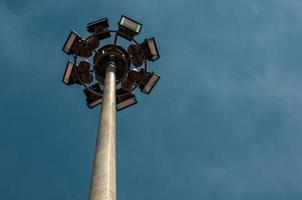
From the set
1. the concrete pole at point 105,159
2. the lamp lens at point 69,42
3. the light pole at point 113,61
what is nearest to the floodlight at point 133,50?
the light pole at point 113,61

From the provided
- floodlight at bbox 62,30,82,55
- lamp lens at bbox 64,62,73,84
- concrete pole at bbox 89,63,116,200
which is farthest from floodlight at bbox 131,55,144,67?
concrete pole at bbox 89,63,116,200

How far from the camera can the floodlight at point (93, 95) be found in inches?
746

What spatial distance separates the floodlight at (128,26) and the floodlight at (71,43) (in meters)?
1.47

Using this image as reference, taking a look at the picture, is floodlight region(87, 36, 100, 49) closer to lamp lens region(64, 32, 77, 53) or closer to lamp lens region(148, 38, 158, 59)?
lamp lens region(64, 32, 77, 53)

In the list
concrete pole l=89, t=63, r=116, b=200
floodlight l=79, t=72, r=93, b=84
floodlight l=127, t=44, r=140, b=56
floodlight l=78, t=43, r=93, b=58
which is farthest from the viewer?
floodlight l=79, t=72, r=93, b=84

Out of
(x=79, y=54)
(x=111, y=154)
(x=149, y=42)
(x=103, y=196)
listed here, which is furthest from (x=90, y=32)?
(x=103, y=196)

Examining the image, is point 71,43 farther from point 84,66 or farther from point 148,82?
point 148,82

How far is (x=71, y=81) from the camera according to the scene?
19.1 m

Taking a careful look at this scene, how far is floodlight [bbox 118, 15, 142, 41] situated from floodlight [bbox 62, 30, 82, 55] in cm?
147

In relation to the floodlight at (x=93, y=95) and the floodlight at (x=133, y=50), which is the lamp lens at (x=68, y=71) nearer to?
the floodlight at (x=93, y=95)

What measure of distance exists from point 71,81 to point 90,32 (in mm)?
1878

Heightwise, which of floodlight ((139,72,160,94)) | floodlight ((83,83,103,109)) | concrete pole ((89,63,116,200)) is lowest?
concrete pole ((89,63,116,200))

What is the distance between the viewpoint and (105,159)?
1027cm

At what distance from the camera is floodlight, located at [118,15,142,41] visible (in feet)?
60.1
